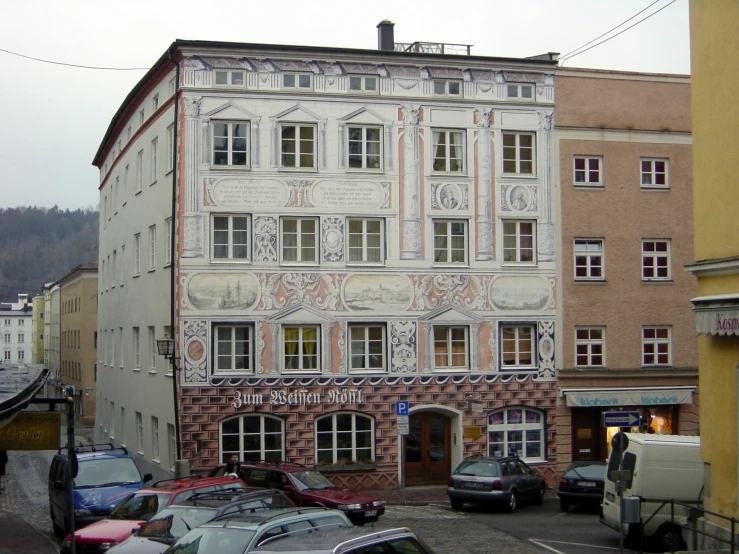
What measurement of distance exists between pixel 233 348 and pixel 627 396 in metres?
13.1

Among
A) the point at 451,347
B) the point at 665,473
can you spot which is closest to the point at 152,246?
the point at 451,347

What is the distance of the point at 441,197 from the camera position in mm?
31375

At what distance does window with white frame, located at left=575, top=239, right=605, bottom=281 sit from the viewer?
32.5 m

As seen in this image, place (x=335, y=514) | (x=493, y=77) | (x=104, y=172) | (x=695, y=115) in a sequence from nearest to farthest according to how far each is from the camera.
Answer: (x=335, y=514), (x=695, y=115), (x=493, y=77), (x=104, y=172)

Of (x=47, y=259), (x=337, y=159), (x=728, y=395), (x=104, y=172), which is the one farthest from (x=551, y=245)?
(x=47, y=259)

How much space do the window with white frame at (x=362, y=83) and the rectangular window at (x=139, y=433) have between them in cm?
1462

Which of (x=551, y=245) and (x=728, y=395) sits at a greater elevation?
(x=551, y=245)

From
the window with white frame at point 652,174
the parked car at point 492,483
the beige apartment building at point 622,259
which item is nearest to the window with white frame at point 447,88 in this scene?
the beige apartment building at point 622,259

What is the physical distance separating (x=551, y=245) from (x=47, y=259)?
118504 mm

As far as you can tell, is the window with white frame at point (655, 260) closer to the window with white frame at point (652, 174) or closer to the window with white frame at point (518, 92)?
the window with white frame at point (652, 174)

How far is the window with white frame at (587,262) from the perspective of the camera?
32.5 meters

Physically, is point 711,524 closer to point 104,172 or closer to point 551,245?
point 551,245

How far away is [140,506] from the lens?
18078 millimetres

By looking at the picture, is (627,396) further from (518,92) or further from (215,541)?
(215,541)
